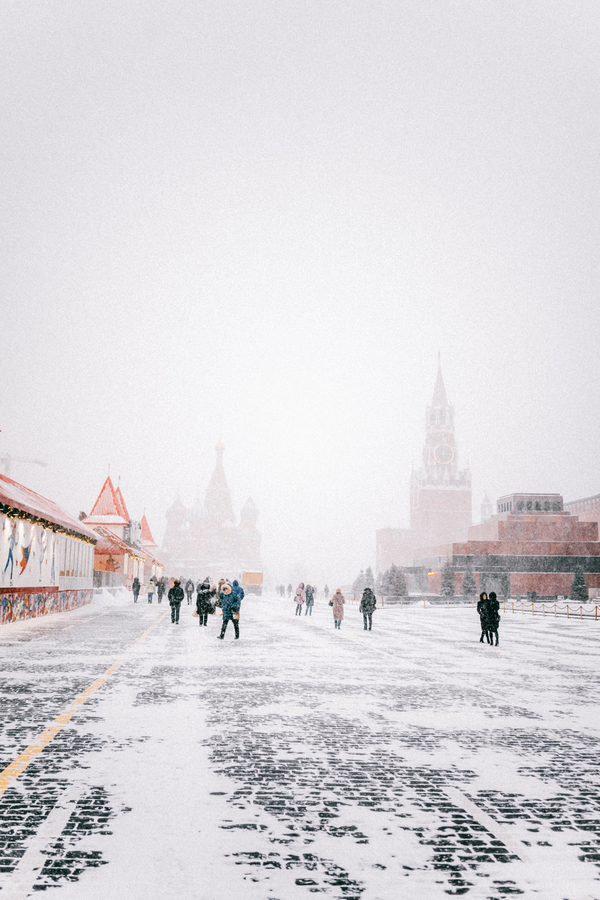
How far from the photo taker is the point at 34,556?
27.8 meters

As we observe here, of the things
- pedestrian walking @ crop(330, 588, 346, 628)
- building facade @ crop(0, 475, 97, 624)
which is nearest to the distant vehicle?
building facade @ crop(0, 475, 97, 624)

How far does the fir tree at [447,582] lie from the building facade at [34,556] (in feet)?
Answer: 148

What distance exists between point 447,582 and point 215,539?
117m

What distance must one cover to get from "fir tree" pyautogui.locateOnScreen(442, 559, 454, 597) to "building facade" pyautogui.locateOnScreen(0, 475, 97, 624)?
45.3 meters

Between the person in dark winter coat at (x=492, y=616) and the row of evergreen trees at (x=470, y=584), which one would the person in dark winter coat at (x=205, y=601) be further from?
the row of evergreen trees at (x=470, y=584)

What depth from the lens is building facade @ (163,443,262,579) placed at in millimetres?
183000

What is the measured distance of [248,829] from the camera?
15.7 ft

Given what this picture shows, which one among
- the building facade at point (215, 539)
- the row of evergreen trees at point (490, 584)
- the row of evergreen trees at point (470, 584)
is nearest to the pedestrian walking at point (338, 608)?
the row of evergreen trees at point (470, 584)

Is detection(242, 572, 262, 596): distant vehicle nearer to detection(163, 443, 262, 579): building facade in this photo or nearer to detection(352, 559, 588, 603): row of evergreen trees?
detection(352, 559, 588, 603): row of evergreen trees

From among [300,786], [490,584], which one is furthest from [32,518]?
[490,584]

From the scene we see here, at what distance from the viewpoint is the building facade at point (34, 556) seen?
929 inches

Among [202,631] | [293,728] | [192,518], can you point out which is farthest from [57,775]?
[192,518]

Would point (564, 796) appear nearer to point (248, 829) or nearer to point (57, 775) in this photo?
point (248, 829)

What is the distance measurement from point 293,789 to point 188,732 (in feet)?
7.56
